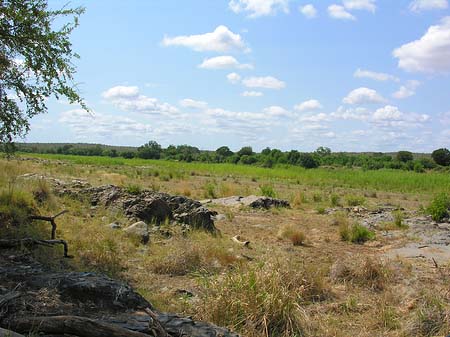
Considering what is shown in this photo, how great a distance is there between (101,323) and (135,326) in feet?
1.43

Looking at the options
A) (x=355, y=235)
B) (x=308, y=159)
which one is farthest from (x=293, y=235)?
(x=308, y=159)

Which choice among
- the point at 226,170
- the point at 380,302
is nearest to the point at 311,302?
the point at 380,302

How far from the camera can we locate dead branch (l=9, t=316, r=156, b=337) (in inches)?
158

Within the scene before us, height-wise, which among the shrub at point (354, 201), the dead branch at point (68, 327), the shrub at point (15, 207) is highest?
the shrub at point (15, 207)

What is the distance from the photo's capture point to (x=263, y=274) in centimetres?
589

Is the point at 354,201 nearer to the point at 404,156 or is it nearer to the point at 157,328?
the point at 157,328

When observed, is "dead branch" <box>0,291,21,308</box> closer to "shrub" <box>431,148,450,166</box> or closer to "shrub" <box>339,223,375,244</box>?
"shrub" <box>339,223,375,244</box>

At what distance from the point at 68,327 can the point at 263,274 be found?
102 inches

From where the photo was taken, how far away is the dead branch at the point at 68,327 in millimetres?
4016

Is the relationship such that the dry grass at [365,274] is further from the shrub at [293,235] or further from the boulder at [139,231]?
the boulder at [139,231]

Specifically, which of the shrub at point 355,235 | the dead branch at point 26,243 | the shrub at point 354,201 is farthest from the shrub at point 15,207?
the shrub at point 354,201

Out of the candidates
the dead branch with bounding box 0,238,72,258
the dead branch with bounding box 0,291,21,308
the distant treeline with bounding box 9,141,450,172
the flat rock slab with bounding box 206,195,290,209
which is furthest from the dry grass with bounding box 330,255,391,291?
the distant treeline with bounding box 9,141,450,172

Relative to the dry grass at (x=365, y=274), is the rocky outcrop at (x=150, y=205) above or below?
above

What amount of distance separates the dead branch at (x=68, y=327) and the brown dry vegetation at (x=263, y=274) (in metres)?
1.66
